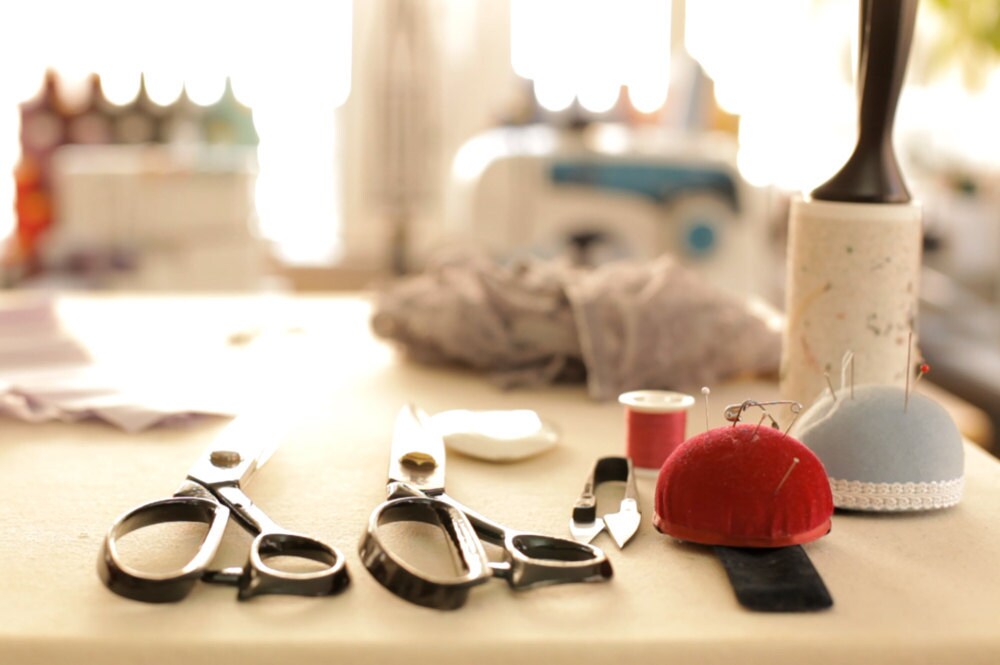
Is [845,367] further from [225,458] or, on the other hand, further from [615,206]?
[615,206]

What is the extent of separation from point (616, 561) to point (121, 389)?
419 mm

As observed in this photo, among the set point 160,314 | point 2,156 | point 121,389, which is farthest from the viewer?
point 2,156

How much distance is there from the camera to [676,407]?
23.4 inches

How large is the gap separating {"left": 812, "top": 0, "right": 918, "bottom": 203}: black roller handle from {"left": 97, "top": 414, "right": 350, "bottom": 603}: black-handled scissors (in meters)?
0.36

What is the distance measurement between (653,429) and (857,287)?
0.15 meters

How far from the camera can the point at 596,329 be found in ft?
2.66

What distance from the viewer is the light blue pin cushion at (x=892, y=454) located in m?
0.52

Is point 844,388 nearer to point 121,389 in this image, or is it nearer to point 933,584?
point 933,584

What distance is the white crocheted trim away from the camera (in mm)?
516

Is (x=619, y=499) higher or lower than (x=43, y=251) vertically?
higher

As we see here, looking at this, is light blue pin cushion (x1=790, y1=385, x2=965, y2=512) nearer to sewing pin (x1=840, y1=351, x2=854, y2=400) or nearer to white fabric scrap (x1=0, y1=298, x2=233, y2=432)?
sewing pin (x1=840, y1=351, x2=854, y2=400)

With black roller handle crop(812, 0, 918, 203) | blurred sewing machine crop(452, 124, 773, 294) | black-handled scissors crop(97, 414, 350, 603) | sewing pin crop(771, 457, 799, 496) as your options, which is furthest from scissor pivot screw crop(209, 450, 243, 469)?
blurred sewing machine crop(452, 124, 773, 294)

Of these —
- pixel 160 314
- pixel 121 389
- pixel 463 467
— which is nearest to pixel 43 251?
pixel 160 314

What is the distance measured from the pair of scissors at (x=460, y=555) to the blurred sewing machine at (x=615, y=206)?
3.60 ft
